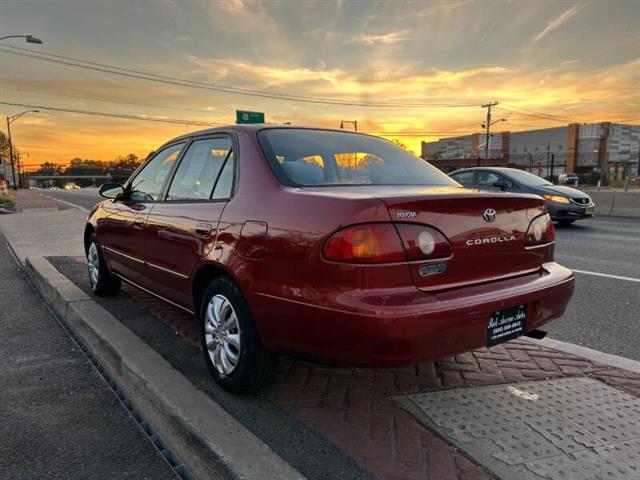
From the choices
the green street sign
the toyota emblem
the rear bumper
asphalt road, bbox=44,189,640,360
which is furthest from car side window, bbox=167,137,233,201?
the green street sign

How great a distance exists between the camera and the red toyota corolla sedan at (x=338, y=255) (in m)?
2.24

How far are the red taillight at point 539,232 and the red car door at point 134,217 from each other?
2678 mm

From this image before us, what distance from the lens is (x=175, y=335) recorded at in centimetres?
399

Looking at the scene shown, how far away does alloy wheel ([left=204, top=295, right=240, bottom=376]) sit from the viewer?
287 centimetres

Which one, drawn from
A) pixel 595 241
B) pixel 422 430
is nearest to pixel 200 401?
pixel 422 430

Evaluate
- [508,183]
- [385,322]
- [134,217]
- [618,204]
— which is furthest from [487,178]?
[385,322]

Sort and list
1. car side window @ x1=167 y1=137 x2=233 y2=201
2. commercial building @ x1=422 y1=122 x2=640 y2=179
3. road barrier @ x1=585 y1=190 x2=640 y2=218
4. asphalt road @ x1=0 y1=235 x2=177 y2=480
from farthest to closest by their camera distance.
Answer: commercial building @ x1=422 y1=122 x2=640 y2=179
road barrier @ x1=585 y1=190 x2=640 y2=218
car side window @ x1=167 y1=137 x2=233 y2=201
asphalt road @ x1=0 y1=235 x2=177 y2=480

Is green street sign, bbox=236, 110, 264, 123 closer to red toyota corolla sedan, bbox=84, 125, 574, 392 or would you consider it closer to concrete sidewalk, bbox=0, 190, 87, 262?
concrete sidewalk, bbox=0, 190, 87, 262

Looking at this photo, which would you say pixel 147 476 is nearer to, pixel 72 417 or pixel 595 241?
pixel 72 417

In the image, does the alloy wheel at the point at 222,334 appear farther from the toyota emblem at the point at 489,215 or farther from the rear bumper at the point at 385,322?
the toyota emblem at the point at 489,215

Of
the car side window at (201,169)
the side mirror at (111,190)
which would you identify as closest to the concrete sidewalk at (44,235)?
the side mirror at (111,190)

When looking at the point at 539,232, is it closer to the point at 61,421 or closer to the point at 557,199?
the point at 61,421

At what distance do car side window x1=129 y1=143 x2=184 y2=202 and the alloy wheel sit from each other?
1429mm

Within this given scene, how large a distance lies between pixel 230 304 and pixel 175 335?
139 centimetres
